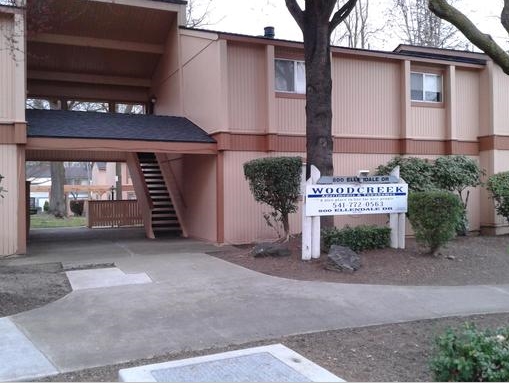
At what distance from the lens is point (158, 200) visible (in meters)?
19.1

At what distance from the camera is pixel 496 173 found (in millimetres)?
17859

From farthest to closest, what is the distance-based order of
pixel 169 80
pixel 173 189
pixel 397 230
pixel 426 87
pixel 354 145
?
pixel 169 80, pixel 173 189, pixel 426 87, pixel 354 145, pixel 397 230

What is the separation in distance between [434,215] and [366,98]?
7018 millimetres

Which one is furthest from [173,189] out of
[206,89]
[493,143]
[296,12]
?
[493,143]

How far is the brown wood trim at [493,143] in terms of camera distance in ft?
59.7

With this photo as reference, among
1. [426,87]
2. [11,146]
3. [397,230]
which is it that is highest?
[426,87]

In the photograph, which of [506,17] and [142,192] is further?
[142,192]

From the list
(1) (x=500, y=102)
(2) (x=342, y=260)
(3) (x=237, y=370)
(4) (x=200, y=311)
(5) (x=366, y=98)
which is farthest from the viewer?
(1) (x=500, y=102)

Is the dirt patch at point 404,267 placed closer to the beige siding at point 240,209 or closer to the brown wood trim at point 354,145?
the beige siding at point 240,209

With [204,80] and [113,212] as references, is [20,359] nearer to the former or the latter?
[204,80]

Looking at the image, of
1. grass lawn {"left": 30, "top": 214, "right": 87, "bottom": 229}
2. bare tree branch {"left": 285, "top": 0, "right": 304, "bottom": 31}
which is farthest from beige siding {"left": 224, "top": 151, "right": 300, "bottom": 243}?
grass lawn {"left": 30, "top": 214, "right": 87, "bottom": 229}

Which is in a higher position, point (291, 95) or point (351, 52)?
point (351, 52)

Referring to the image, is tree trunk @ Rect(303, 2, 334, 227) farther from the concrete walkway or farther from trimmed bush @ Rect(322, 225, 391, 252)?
the concrete walkway

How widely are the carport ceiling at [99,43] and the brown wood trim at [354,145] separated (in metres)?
5.95
